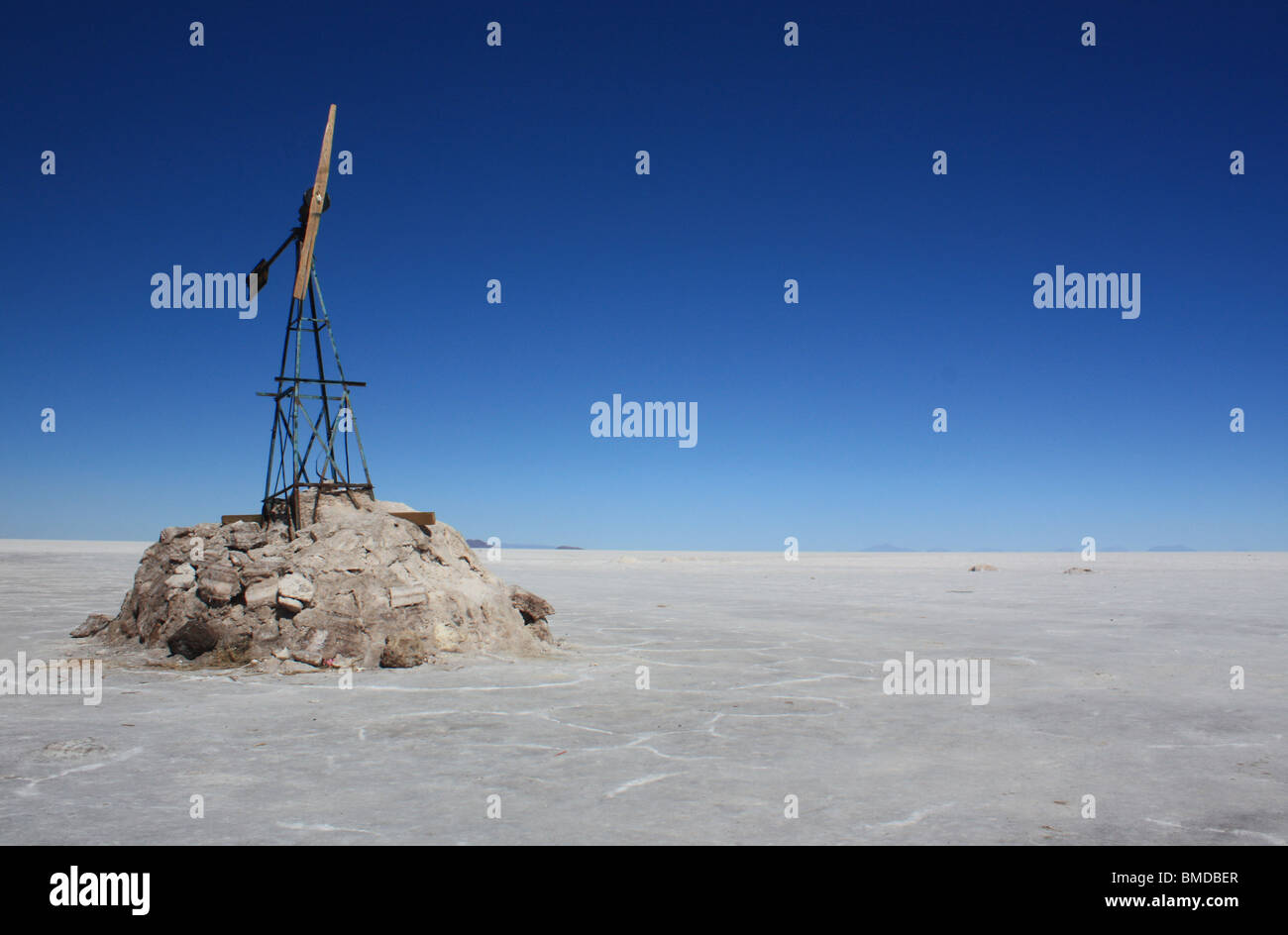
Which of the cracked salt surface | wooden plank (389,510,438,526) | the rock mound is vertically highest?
wooden plank (389,510,438,526)

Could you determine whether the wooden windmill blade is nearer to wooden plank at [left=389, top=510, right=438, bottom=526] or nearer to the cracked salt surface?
wooden plank at [left=389, top=510, right=438, bottom=526]

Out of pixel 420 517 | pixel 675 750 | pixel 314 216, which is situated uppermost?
pixel 314 216

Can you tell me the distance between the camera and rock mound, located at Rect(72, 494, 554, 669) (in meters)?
8.77

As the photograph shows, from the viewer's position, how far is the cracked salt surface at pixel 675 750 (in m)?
3.99

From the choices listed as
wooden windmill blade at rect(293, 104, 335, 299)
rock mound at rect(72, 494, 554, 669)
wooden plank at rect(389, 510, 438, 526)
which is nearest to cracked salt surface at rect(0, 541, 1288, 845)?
rock mound at rect(72, 494, 554, 669)

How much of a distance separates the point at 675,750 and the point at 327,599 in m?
4.91

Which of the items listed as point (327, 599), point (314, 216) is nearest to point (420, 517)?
point (327, 599)

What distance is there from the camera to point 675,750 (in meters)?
5.47

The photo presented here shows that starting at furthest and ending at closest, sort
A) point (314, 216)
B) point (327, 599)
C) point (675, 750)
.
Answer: point (314, 216)
point (327, 599)
point (675, 750)

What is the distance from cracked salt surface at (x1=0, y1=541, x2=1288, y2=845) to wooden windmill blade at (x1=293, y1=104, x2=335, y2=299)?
4.70 metres

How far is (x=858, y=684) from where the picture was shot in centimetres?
790

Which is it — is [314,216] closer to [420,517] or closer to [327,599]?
[420,517]

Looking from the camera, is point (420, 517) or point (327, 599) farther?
point (420, 517)
